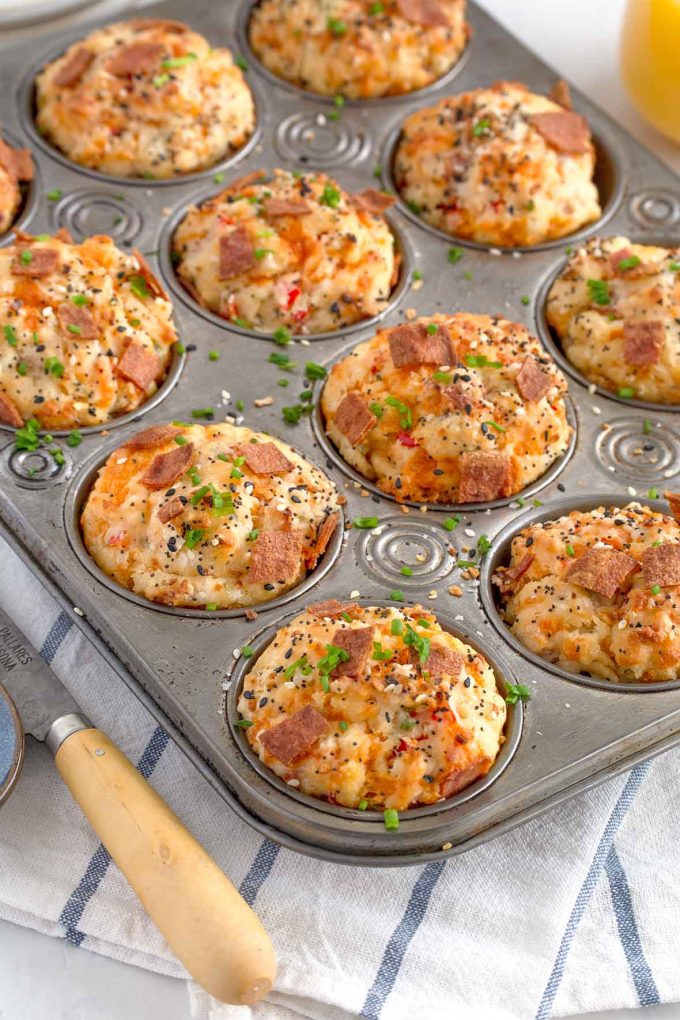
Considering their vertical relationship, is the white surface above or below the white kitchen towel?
below

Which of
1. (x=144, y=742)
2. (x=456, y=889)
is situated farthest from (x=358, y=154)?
(x=456, y=889)

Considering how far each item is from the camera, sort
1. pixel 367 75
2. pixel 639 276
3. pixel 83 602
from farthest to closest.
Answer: pixel 367 75
pixel 639 276
pixel 83 602

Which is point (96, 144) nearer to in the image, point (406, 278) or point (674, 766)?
point (406, 278)

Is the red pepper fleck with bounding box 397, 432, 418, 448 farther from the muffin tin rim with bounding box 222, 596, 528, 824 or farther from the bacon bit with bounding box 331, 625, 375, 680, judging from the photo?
the bacon bit with bounding box 331, 625, 375, 680

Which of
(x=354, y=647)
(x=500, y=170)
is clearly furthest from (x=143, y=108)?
(x=354, y=647)

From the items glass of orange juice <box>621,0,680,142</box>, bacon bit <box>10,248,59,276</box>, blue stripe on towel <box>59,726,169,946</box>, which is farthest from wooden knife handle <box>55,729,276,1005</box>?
glass of orange juice <box>621,0,680,142</box>

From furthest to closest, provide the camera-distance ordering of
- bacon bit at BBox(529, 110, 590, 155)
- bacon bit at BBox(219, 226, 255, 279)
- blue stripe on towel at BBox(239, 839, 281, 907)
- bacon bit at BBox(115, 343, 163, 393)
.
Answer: bacon bit at BBox(529, 110, 590, 155) → bacon bit at BBox(219, 226, 255, 279) → bacon bit at BBox(115, 343, 163, 393) → blue stripe on towel at BBox(239, 839, 281, 907)
